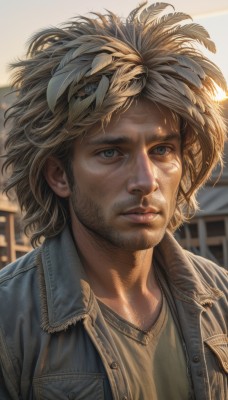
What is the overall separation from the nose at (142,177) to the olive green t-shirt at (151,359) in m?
0.47

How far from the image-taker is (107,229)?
136 inches

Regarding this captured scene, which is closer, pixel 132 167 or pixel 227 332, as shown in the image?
pixel 132 167

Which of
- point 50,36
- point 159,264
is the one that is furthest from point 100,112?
point 159,264

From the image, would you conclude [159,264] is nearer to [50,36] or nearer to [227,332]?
[227,332]

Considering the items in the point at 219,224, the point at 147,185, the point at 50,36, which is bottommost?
the point at 219,224

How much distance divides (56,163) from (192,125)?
20.0 inches

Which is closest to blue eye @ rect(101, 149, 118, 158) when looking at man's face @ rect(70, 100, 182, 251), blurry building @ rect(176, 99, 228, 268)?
man's face @ rect(70, 100, 182, 251)

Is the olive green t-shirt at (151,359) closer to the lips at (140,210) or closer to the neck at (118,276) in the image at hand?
the neck at (118,276)

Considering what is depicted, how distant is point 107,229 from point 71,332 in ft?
1.21

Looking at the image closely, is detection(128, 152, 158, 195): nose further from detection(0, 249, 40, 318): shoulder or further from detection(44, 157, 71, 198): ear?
detection(0, 249, 40, 318): shoulder

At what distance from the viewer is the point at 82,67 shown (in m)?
3.44

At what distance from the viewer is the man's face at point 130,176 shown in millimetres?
3373

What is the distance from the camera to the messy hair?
3.43 meters

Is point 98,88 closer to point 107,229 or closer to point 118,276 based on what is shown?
point 107,229
